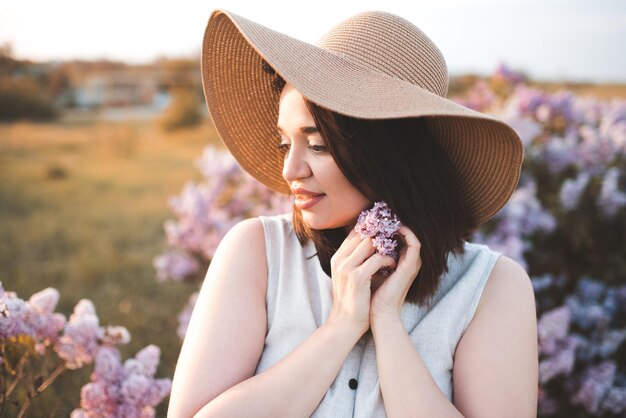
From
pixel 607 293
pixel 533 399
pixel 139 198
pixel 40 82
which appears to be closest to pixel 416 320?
pixel 533 399

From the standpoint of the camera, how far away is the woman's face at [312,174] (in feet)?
5.03

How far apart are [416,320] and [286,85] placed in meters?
0.83

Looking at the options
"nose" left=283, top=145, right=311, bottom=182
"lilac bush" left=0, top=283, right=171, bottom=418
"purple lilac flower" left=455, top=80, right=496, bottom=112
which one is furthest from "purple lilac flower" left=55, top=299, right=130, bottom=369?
"purple lilac flower" left=455, top=80, right=496, bottom=112

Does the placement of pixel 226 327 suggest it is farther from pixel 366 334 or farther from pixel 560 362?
pixel 560 362

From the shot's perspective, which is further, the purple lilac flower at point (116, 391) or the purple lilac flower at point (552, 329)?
the purple lilac flower at point (552, 329)

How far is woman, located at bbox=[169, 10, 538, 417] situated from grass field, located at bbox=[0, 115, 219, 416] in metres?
1.35

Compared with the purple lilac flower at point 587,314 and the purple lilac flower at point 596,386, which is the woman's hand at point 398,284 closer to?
the purple lilac flower at point 596,386

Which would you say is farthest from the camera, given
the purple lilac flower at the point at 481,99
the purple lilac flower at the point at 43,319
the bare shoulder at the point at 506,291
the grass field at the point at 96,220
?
the purple lilac flower at the point at 481,99

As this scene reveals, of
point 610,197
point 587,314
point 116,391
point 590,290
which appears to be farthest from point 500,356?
point 610,197

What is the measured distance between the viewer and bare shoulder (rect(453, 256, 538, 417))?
58.4 inches

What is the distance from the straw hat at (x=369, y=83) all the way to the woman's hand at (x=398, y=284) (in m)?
0.36

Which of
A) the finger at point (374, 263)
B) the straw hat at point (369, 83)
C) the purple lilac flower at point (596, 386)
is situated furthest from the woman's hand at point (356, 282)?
the purple lilac flower at point (596, 386)

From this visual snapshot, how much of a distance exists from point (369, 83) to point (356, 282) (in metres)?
0.55

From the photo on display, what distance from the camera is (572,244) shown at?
136 inches
